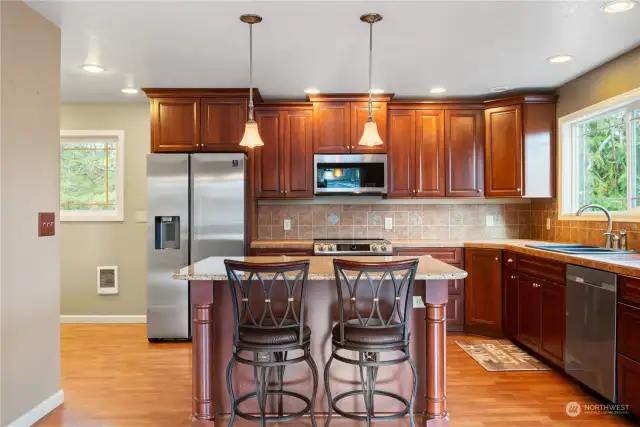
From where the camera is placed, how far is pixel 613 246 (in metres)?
3.58

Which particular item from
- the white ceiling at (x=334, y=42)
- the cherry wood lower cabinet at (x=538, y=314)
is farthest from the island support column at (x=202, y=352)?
the cherry wood lower cabinet at (x=538, y=314)

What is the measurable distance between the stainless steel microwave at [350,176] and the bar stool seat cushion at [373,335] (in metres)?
2.62

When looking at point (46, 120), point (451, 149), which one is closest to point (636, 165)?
point (451, 149)

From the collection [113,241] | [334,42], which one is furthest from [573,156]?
[113,241]

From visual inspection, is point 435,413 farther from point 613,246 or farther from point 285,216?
point 285,216

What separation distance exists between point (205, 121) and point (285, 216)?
4.36ft

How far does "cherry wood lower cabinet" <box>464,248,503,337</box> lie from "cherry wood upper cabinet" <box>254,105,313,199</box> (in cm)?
178

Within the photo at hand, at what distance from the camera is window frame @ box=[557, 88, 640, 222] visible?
3562 mm

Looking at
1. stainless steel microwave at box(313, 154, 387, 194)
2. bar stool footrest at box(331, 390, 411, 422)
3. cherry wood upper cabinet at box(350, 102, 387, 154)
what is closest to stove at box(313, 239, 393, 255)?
stainless steel microwave at box(313, 154, 387, 194)

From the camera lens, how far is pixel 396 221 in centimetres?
521

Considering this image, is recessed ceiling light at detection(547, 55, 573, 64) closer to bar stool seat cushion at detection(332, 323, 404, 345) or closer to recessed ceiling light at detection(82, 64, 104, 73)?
bar stool seat cushion at detection(332, 323, 404, 345)

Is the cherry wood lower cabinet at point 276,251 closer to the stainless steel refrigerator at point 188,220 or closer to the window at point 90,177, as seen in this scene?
the stainless steel refrigerator at point 188,220

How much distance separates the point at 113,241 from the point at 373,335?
3.86 metres

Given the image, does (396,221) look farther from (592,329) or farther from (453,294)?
(592,329)
